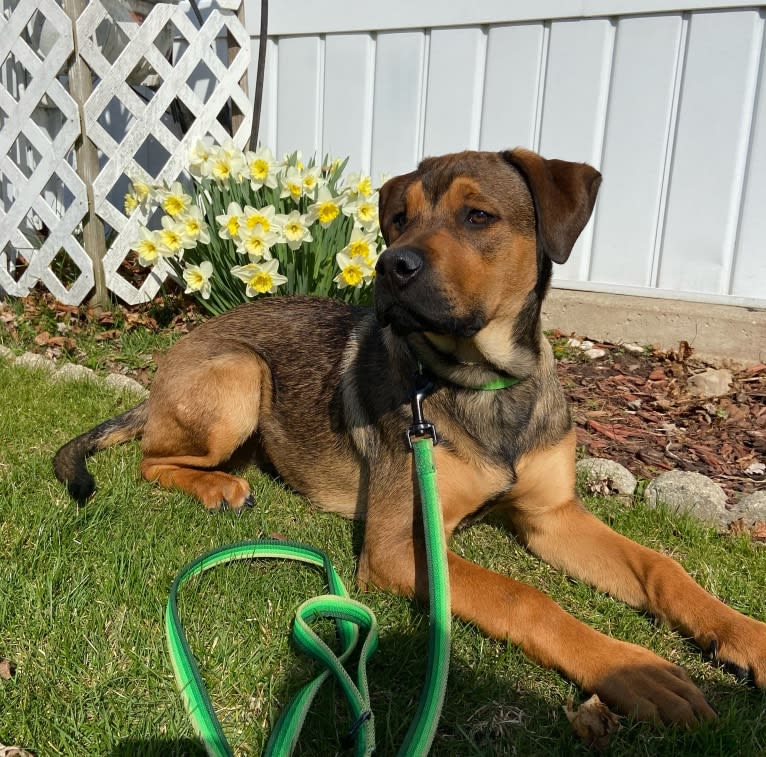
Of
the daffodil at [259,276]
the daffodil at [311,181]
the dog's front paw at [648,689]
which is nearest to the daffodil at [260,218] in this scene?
the daffodil at [259,276]

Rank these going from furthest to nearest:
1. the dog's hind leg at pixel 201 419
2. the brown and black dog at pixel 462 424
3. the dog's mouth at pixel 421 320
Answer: the dog's hind leg at pixel 201 419
the dog's mouth at pixel 421 320
the brown and black dog at pixel 462 424

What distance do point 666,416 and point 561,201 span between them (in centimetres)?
239

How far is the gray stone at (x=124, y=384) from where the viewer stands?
5.16 metres

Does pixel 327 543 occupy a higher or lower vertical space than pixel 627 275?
lower

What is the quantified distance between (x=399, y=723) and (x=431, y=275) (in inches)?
56.4

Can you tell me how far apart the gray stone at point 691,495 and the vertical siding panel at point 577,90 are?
2.68m

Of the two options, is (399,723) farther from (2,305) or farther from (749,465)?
(2,305)

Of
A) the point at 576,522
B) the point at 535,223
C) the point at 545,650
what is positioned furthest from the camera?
the point at 576,522

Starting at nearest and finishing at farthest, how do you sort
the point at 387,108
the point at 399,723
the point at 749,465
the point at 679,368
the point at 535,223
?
the point at 399,723, the point at 535,223, the point at 749,465, the point at 679,368, the point at 387,108

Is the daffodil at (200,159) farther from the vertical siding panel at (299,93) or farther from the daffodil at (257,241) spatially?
the vertical siding panel at (299,93)

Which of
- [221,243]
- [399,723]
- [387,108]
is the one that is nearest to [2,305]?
[221,243]

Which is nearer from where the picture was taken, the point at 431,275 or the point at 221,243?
the point at 431,275

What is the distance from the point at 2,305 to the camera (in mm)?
6719

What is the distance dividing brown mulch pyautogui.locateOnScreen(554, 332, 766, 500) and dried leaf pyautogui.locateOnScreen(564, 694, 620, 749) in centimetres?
208
